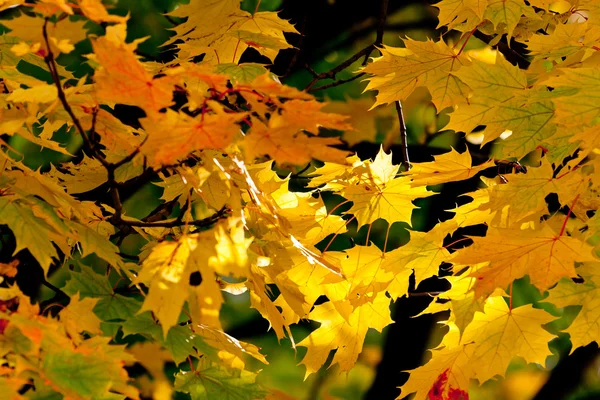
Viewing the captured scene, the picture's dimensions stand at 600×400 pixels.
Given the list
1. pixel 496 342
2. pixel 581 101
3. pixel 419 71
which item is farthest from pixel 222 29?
pixel 496 342

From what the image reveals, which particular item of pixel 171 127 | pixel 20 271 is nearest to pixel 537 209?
pixel 171 127

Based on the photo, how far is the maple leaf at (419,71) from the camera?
245cm

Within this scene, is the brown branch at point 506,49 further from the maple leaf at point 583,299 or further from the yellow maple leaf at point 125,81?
the yellow maple leaf at point 125,81

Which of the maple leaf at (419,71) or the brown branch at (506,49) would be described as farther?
the brown branch at (506,49)

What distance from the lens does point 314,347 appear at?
8.55 ft

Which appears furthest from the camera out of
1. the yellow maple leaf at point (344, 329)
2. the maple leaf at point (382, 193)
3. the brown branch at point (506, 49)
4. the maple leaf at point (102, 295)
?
the brown branch at point (506, 49)

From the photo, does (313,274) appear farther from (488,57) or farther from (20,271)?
(488,57)

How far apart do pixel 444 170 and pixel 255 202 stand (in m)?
0.78

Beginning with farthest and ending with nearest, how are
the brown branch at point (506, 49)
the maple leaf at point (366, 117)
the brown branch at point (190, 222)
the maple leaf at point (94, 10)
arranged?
the maple leaf at point (366, 117), the brown branch at point (506, 49), the brown branch at point (190, 222), the maple leaf at point (94, 10)

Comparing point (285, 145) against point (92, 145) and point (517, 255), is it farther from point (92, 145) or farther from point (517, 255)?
point (517, 255)

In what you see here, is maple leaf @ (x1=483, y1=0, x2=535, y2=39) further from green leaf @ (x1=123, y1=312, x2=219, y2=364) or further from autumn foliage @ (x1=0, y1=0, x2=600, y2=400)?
green leaf @ (x1=123, y1=312, x2=219, y2=364)

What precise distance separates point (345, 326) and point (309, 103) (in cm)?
131

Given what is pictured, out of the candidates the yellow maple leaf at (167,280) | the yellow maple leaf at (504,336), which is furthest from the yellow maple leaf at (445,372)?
the yellow maple leaf at (167,280)

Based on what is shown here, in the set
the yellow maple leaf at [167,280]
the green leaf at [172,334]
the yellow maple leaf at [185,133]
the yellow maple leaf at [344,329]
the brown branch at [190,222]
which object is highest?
the yellow maple leaf at [185,133]
